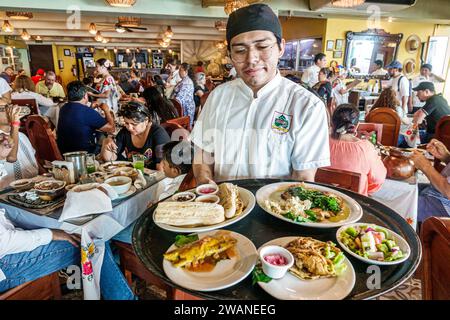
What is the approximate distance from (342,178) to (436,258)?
34.4 inches

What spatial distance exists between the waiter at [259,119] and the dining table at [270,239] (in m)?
0.23

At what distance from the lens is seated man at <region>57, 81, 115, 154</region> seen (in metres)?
3.27

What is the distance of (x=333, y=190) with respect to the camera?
4.33ft

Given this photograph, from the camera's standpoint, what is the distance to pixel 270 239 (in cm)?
100

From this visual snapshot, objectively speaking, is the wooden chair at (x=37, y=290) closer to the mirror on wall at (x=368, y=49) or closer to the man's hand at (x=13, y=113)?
the man's hand at (x=13, y=113)

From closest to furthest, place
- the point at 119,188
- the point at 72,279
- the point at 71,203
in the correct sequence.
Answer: the point at 71,203, the point at 119,188, the point at 72,279

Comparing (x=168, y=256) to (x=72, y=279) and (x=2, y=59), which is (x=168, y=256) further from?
(x=2, y=59)

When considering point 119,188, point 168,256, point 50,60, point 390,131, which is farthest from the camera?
point 50,60

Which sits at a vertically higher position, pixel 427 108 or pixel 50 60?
pixel 50 60

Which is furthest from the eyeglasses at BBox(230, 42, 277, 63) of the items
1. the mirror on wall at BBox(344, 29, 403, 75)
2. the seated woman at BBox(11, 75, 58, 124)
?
the mirror on wall at BBox(344, 29, 403, 75)

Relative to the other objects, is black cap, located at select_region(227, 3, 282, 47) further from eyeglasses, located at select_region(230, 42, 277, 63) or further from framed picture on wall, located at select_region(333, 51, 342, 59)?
framed picture on wall, located at select_region(333, 51, 342, 59)

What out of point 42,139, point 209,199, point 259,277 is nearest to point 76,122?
point 42,139
